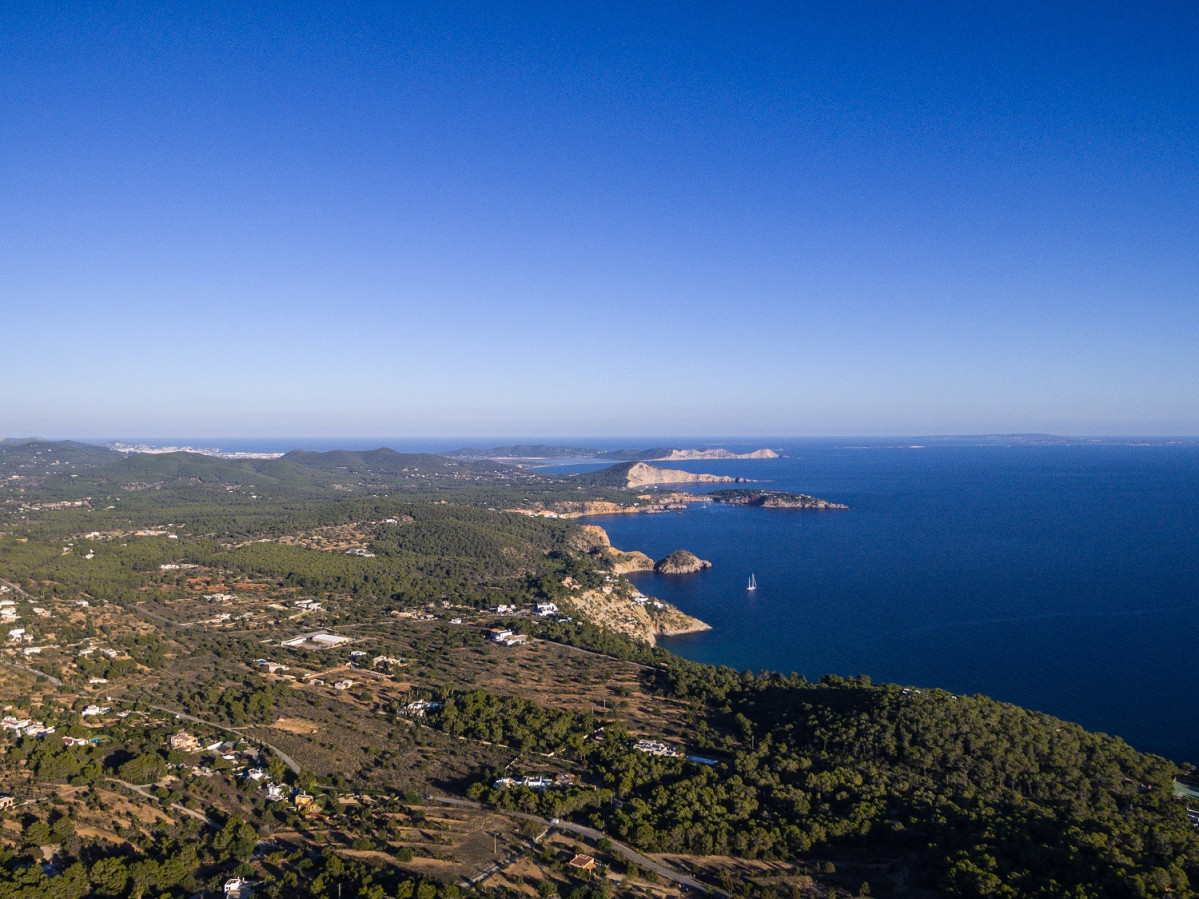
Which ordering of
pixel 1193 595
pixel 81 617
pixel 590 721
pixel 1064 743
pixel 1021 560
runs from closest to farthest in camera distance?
pixel 1064 743
pixel 590 721
pixel 81 617
pixel 1193 595
pixel 1021 560

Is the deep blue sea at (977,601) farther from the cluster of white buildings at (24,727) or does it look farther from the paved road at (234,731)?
the cluster of white buildings at (24,727)

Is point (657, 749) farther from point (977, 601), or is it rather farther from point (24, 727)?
point (977, 601)

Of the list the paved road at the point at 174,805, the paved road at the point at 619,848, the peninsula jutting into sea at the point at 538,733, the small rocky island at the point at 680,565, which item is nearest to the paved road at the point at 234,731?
the peninsula jutting into sea at the point at 538,733

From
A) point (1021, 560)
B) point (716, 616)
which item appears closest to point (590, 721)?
point (716, 616)

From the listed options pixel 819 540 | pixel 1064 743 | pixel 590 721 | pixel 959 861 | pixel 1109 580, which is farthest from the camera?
pixel 819 540

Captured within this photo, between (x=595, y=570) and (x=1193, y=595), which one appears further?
(x=595, y=570)

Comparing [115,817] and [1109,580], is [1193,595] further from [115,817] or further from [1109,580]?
[115,817]
